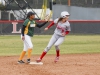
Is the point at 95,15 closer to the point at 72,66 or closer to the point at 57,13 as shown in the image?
the point at 57,13

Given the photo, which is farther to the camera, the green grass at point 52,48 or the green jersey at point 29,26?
the green grass at point 52,48

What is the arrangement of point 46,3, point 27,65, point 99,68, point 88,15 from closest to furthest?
1. point 99,68
2. point 27,65
3. point 88,15
4. point 46,3

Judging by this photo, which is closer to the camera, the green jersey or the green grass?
the green jersey

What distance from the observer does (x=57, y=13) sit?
3866cm

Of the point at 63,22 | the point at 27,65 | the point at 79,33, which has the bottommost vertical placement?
the point at 79,33

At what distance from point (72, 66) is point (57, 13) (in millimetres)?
27228

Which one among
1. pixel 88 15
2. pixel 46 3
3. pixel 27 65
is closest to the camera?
pixel 27 65

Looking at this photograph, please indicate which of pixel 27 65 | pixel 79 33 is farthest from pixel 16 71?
pixel 79 33

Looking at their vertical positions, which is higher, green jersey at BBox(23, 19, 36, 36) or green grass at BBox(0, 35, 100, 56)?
green jersey at BBox(23, 19, 36, 36)

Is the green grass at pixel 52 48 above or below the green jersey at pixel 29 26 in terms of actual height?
below

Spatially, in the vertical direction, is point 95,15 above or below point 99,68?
below

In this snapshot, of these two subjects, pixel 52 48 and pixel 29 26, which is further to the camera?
pixel 52 48

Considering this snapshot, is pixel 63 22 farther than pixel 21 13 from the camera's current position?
No

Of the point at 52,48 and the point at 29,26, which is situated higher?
the point at 29,26
